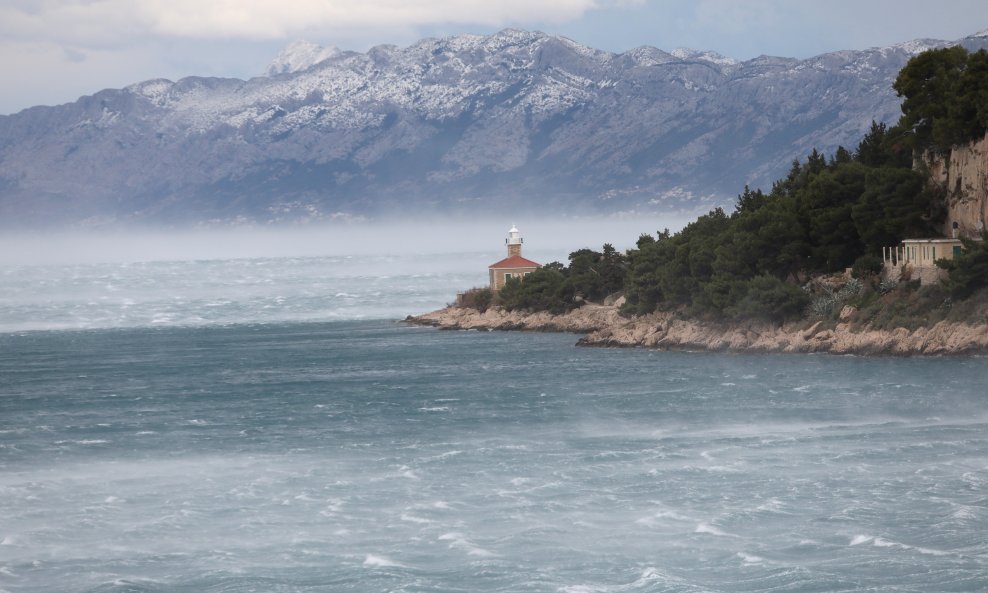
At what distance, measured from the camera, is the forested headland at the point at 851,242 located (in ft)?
228

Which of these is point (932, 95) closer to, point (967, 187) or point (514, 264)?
point (967, 187)

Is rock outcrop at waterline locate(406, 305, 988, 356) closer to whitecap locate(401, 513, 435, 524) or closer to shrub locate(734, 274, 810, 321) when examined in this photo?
shrub locate(734, 274, 810, 321)

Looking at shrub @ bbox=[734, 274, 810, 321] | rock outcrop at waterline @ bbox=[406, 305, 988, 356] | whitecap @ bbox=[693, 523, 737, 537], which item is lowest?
whitecap @ bbox=[693, 523, 737, 537]

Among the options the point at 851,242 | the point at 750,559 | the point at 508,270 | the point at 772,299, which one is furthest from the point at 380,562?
the point at 508,270

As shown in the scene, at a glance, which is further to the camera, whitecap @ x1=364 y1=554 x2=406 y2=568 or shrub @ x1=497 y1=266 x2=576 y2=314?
shrub @ x1=497 y1=266 x2=576 y2=314

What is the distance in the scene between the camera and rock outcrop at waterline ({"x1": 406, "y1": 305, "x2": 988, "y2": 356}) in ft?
216

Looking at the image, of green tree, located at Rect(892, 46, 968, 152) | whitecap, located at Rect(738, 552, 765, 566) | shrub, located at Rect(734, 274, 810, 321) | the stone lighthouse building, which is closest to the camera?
whitecap, located at Rect(738, 552, 765, 566)

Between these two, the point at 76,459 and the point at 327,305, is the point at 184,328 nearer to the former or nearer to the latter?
the point at 327,305

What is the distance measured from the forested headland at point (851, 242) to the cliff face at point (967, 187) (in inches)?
24.4

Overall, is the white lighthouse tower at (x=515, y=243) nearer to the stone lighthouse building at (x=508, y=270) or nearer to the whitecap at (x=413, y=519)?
the stone lighthouse building at (x=508, y=270)

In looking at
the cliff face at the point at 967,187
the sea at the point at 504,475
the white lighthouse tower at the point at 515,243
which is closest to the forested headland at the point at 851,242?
the cliff face at the point at 967,187

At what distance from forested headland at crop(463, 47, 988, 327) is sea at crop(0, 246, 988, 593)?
311 centimetres

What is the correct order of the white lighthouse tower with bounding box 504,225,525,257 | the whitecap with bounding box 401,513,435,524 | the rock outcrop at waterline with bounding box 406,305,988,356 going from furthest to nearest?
the white lighthouse tower with bounding box 504,225,525,257
the rock outcrop at waterline with bounding box 406,305,988,356
the whitecap with bounding box 401,513,435,524

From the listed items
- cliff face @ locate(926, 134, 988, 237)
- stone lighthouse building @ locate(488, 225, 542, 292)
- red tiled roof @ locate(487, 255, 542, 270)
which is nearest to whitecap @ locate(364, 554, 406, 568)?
cliff face @ locate(926, 134, 988, 237)
